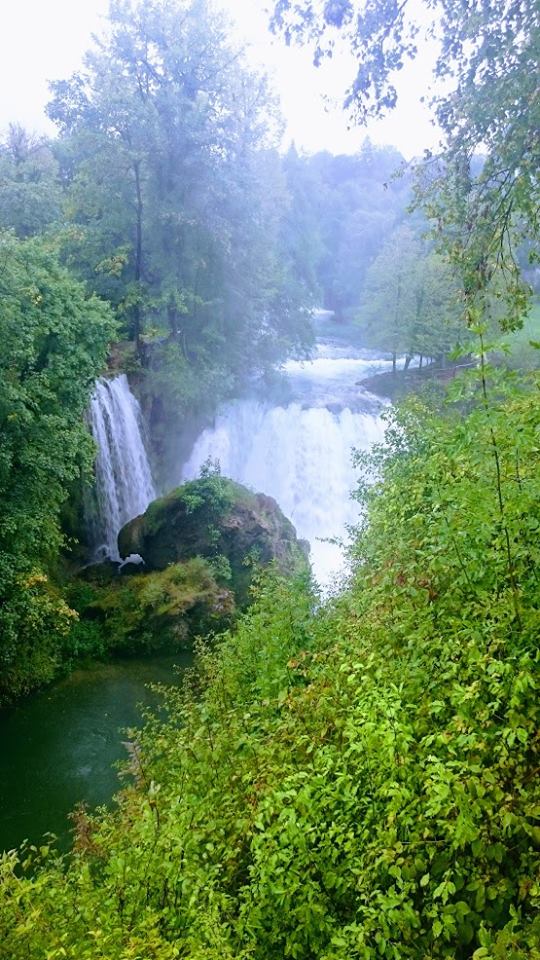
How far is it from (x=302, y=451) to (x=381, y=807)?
1671 centimetres

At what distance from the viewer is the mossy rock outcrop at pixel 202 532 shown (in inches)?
566

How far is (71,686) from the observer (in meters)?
11.4

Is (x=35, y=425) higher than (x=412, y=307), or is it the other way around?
(x=412, y=307)

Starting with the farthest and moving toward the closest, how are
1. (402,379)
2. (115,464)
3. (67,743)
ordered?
(402,379) < (115,464) < (67,743)

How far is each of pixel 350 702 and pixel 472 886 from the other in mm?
1337

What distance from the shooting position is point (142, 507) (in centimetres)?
1644

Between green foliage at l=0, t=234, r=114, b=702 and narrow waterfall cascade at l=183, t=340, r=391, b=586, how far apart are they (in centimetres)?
734

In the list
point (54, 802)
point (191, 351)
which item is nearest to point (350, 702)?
point (54, 802)

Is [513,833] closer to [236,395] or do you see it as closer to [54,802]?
[54,802]

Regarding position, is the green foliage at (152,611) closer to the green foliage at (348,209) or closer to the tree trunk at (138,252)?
the tree trunk at (138,252)

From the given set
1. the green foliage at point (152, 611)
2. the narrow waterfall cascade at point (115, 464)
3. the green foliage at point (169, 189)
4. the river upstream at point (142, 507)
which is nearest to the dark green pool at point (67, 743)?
the river upstream at point (142, 507)

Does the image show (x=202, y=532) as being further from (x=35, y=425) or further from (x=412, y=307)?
(x=412, y=307)

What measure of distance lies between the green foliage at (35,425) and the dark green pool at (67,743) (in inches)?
26.8

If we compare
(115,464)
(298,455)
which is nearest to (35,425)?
(115,464)
